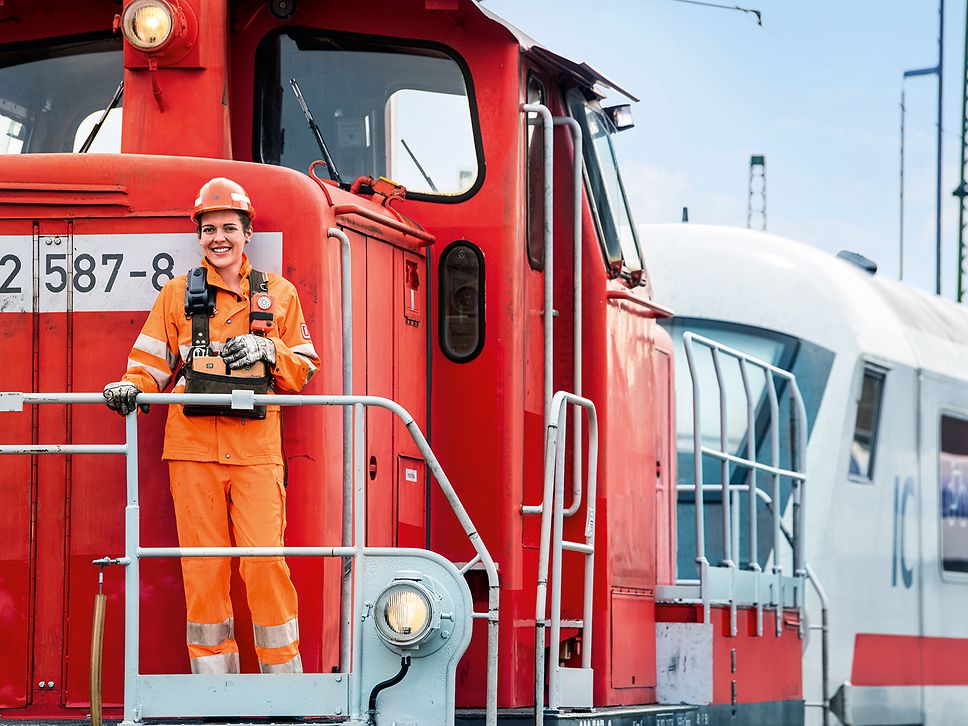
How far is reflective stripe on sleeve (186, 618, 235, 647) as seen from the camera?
497 centimetres

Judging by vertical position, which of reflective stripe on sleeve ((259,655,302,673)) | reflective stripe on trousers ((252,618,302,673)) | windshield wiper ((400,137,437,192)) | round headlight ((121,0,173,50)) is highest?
round headlight ((121,0,173,50))

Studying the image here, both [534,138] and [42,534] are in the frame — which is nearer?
[42,534]

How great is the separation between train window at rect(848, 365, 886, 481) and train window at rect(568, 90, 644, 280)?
12.8ft

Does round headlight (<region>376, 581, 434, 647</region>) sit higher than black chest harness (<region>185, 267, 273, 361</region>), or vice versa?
black chest harness (<region>185, 267, 273, 361</region>)

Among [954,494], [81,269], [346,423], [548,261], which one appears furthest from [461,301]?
A: [954,494]

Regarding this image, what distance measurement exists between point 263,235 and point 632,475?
2277 mm

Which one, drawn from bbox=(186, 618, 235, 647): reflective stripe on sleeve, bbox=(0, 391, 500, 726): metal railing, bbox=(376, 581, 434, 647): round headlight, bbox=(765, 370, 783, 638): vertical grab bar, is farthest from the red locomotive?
bbox=(765, 370, 783, 638): vertical grab bar

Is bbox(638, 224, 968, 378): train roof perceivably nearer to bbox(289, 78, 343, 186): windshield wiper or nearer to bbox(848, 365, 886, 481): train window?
bbox(848, 365, 886, 481): train window

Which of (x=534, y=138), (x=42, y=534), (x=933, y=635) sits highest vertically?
(x=534, y=138)

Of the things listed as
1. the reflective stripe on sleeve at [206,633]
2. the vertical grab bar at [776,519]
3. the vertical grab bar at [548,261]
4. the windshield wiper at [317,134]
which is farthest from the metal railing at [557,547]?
the vertical grab bar at [776,519]

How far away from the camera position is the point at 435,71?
235 inches

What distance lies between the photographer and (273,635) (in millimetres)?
→ 4953

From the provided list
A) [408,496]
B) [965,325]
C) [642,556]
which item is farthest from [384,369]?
[965,325]

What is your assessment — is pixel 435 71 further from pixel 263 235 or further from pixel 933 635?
pixel 933 635
